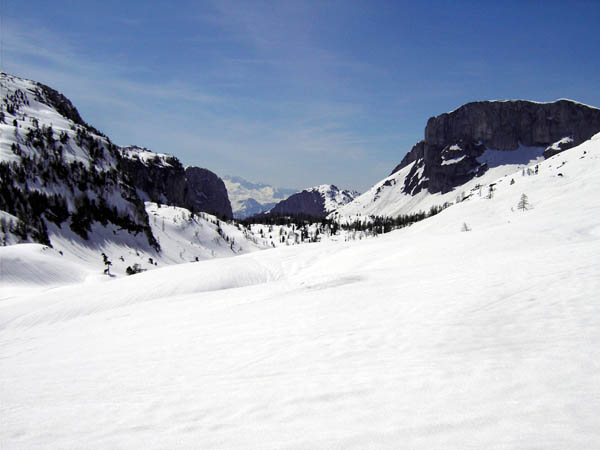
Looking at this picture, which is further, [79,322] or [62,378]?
[79,322]

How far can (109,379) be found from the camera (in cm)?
692

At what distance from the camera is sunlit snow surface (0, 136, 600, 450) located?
3.88m

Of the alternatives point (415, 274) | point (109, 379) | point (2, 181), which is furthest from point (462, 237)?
point (2, 181)

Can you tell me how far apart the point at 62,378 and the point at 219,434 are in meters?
5.57

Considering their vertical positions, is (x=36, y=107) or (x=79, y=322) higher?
(x=36, y=107)

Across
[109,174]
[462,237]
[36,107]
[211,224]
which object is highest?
[36,107]

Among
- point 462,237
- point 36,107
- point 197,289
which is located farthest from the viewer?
point 36,107

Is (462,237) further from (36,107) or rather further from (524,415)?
(36,107)

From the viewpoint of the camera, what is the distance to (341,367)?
6.13 metres

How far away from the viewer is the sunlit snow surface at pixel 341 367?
3883mm

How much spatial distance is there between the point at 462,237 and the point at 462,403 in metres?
22.6

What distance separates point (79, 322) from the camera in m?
15.8

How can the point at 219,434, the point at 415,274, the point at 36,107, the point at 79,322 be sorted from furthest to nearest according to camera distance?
the point at 36,107, the point at 79,322, the point at 415,274, the point at 219,434

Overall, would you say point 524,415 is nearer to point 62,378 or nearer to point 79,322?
point 62,378
